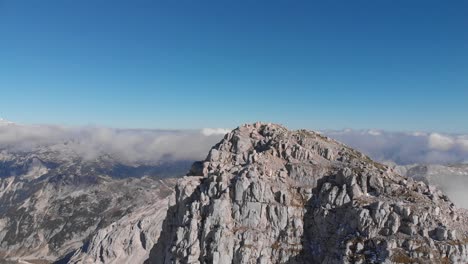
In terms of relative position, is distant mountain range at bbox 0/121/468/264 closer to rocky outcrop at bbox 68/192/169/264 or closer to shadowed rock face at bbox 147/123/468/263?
shadowed rock face at bbox 147/123/468/263

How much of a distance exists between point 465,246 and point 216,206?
246ft

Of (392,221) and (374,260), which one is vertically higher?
(392,221)

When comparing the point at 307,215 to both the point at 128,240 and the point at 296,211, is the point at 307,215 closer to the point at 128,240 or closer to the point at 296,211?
the point at 296,211

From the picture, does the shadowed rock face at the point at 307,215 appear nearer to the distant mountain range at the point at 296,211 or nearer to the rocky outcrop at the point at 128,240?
the distant mountain range at the point at 296,211

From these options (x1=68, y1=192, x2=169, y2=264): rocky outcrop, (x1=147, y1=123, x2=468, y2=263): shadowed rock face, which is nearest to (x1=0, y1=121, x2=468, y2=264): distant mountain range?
(x1=147, y1=123, x2=468, y2=263): shadowed rock face

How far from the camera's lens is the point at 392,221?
11750 cm

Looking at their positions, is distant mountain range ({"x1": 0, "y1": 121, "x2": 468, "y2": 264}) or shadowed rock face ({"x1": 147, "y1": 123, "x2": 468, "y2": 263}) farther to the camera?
distant mountain range ({"x1": 0, "y1": 121, "x2": 468, "y2": 264})

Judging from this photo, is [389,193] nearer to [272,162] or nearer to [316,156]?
[316,156]

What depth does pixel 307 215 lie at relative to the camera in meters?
137

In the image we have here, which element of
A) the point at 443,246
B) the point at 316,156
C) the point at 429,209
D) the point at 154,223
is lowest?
the point at 154,223

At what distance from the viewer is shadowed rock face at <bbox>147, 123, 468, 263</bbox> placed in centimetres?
11431

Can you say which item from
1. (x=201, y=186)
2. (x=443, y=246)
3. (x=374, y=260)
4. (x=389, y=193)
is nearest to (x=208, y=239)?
(x=201, y=186)

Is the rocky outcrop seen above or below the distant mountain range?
below

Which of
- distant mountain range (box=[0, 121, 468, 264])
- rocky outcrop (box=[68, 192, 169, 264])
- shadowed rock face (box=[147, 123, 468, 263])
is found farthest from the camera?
rocky outcrop (box=[68, 192, 169, 264])
